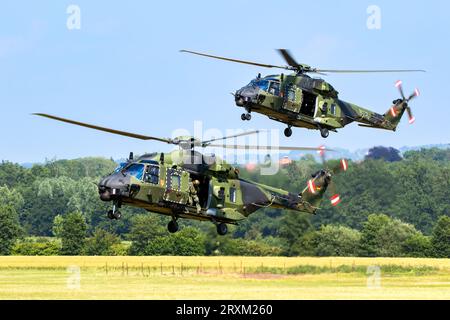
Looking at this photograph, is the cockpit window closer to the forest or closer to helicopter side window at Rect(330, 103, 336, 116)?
helicopter side window at Rect(330, 103, 336, 116)

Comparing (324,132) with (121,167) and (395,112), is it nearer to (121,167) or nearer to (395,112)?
(395,112)

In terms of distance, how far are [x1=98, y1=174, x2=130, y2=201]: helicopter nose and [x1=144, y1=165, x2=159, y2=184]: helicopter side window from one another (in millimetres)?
1398

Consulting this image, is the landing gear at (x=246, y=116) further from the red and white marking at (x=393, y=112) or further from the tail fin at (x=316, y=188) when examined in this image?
the red and white marking at (x=393, y=112)

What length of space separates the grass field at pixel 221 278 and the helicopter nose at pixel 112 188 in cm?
518

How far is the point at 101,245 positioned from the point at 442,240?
3369cm

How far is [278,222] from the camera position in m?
112

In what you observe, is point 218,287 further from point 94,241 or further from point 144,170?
point 94,241

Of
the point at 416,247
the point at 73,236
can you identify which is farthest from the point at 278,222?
the point at 73,236

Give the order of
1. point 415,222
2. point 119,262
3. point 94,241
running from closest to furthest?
point 119,262, point 94,241, point 415,222

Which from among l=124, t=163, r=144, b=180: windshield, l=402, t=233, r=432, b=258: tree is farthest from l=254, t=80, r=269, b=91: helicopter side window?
l=402, t=233, r=432, b=258: tree

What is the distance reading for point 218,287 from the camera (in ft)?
200

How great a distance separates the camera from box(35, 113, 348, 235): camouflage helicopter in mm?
51500
